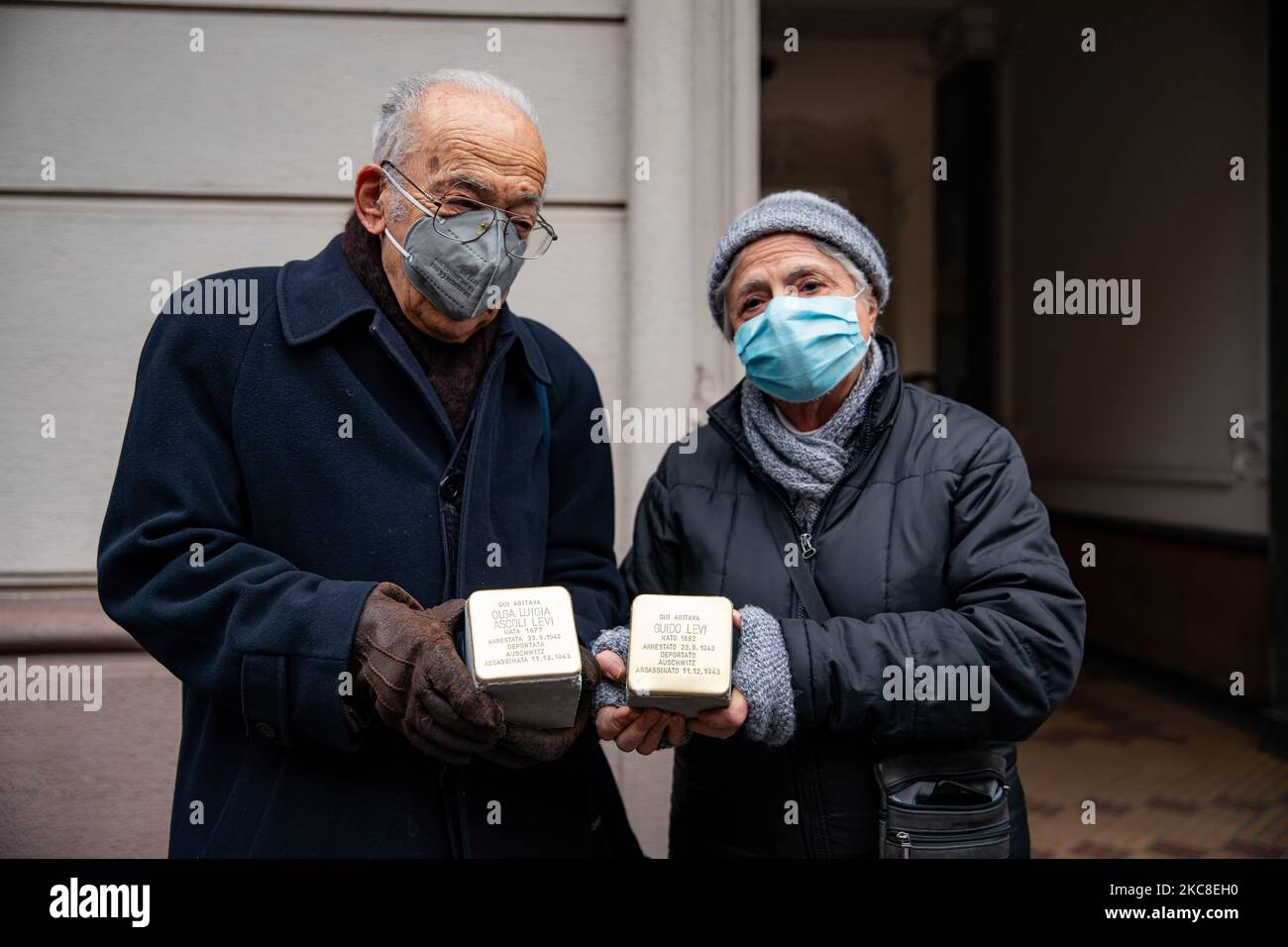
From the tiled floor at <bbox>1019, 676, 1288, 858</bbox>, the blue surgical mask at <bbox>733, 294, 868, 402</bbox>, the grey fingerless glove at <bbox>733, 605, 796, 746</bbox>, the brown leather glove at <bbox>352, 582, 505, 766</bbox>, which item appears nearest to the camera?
the brown leather glove at <bbox>352, 582, 505, 766</bbox>

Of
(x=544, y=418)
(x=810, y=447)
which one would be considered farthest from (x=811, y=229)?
(x=544, y=418)

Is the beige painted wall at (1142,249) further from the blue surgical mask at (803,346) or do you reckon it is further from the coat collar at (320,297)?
the coat collar at (320,297)

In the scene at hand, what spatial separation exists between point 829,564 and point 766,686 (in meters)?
0.28

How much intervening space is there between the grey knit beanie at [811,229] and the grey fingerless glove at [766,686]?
0.79 metres

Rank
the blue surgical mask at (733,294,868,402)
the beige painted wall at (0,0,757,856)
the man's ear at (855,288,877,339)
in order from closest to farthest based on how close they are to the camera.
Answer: the blue surgical mask at (733,294,868,402), the man's ear at (855,288,877,339), the beige painted wall at (0,0,757,856)

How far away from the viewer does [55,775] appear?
3049mm

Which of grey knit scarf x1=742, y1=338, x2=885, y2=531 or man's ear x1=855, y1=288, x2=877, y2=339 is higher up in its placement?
man's ear x1=855, y1=288, x2=877, y2=339

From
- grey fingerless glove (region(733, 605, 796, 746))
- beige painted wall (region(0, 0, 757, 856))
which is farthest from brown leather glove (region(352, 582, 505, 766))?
beige painted wall (region(0, 0, 757, 856))

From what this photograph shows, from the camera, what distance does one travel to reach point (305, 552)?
1726 millimetres

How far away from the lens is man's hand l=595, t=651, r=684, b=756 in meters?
1.69

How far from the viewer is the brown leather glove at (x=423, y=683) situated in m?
1.52

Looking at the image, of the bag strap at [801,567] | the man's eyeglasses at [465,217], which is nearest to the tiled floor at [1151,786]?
the bag strap at [801,567]

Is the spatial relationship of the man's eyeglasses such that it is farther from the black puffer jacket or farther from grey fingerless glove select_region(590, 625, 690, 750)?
grey fingerless glove select_region(590, 625, 690, 750)

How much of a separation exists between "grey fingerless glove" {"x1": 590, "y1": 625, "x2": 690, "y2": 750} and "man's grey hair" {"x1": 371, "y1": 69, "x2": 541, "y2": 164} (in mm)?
924
